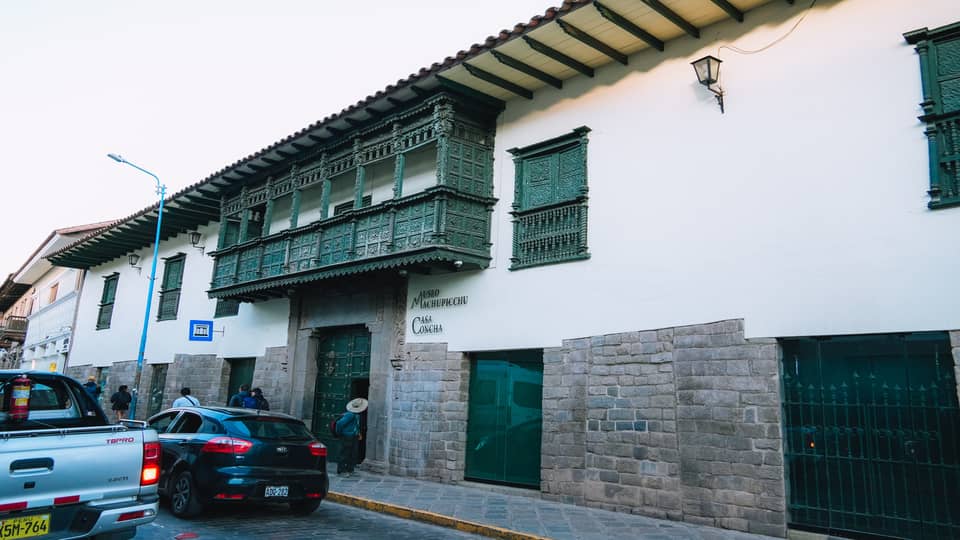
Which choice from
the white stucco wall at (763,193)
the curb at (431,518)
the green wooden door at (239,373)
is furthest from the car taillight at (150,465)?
the green wooden door at (239,373)

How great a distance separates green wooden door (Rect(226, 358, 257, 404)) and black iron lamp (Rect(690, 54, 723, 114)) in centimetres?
1305

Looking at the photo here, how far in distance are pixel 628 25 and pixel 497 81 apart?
8.72ft

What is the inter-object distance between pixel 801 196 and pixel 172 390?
1780cm

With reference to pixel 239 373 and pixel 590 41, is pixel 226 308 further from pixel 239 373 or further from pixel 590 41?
pixel 590 41

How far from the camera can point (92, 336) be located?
25203 mm

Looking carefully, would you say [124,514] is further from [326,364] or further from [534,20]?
[326,364]

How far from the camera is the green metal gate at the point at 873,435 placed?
6961 mm

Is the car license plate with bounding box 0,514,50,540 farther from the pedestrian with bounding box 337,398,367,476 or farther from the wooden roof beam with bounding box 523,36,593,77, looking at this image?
the wooden roof beam with bounding box 523,36,593,77

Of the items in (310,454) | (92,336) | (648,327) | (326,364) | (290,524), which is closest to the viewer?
(290,524)

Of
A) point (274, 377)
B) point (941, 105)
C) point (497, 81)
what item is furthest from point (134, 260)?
point (941, 105)

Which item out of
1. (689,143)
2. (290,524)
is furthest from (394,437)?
(689,143)

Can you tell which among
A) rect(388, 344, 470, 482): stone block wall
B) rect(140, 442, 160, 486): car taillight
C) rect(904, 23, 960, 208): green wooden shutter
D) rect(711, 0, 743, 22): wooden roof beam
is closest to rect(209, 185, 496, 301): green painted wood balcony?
rect(388, 344, 470, 482): stone block wall

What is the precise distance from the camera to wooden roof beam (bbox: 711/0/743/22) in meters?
8.83

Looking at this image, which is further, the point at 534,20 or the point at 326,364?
the point at 326,364
